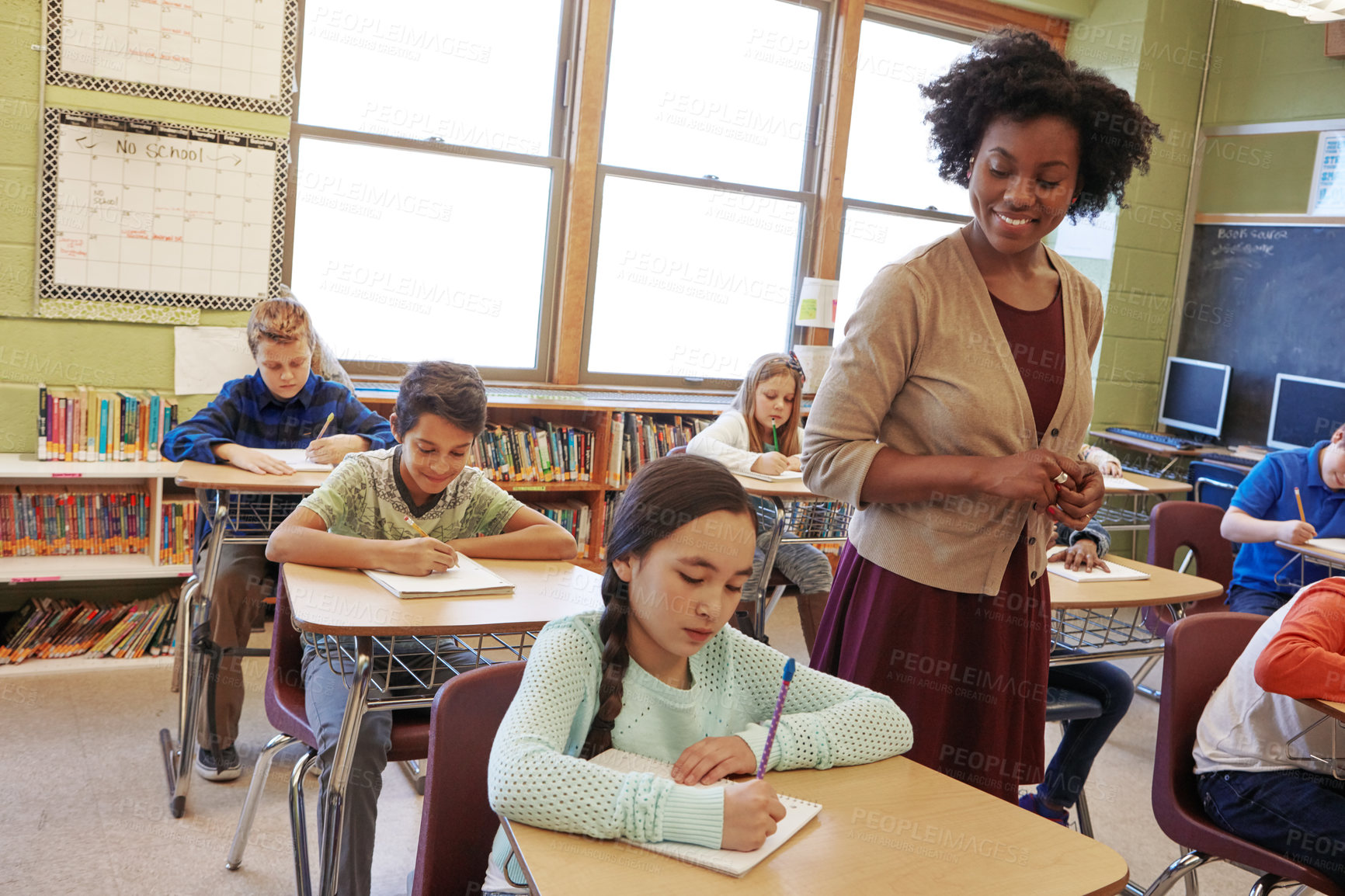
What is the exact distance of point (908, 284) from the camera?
4.51 feet

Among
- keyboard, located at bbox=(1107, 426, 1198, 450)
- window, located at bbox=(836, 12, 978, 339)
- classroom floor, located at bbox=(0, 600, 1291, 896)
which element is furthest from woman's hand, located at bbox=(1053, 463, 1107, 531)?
keyboard, located at bbox=(1107, 426, 1198, 450)

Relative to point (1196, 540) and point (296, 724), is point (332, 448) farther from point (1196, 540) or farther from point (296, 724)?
point (1196, 540)

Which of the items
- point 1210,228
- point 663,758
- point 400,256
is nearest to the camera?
point 663,758

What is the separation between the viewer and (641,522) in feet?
4.17

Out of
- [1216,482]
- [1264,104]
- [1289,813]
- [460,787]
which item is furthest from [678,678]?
[1264,104]

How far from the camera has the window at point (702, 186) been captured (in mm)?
4691

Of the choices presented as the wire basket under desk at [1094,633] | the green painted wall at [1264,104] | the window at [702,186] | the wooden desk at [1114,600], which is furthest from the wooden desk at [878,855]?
the green painted wall at [1264,104]

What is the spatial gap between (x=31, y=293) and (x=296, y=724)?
7.67 feet

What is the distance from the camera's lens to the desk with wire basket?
97.9 inches

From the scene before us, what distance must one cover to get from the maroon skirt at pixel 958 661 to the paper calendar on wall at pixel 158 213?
2.94m

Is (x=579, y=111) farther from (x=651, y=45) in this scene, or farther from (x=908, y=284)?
(x=908, y=284)

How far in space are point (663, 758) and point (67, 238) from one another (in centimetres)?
313

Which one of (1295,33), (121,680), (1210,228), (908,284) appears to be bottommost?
(121,680)

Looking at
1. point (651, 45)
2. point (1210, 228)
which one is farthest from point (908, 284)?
point (1210, 228)
